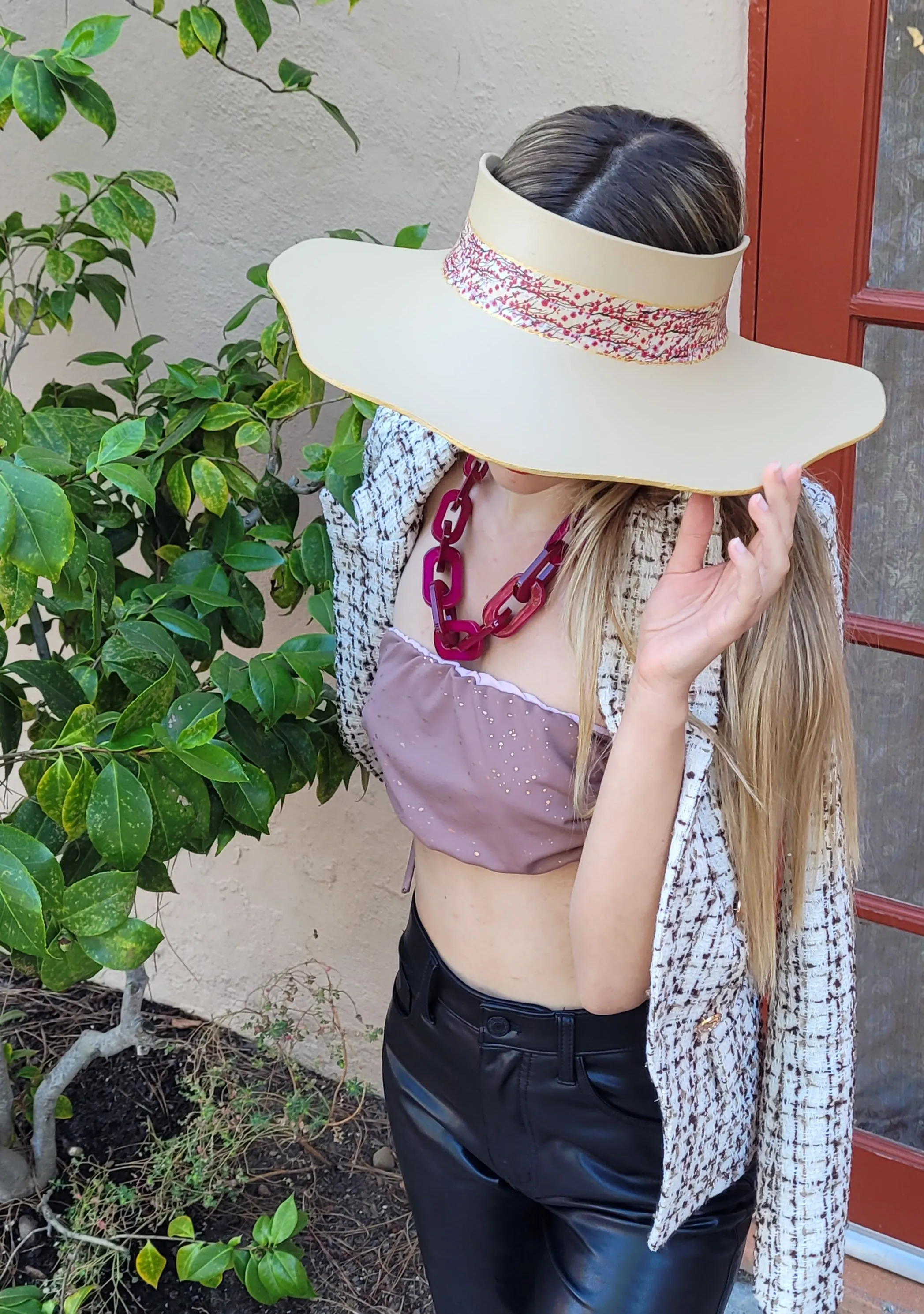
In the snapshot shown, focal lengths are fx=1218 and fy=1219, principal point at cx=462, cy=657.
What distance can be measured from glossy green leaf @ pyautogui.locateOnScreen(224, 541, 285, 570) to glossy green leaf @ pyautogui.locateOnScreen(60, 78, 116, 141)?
1.53 ft

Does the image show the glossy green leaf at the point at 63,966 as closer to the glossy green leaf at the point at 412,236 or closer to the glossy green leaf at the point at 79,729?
the glossy green leaf at the point at 79,729

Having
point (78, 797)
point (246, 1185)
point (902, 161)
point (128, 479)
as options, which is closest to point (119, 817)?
point (78, 797)

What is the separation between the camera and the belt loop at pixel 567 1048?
3.75ft

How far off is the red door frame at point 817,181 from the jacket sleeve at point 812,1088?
0.49 meters

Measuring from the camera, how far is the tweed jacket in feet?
3.44

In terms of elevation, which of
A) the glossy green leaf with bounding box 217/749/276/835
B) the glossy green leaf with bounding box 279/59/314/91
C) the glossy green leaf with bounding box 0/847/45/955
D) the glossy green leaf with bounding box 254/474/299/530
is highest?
the glossy green leaf with bounding box 279/59/314/91

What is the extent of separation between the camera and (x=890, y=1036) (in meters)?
2.03

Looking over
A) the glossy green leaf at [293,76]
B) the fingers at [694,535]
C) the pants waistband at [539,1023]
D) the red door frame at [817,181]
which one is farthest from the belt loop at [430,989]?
the glossy green leaf at [293,76]

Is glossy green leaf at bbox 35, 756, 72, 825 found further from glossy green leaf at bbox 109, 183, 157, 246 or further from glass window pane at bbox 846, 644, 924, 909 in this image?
glass window pane at bbox 846, 644, 924, 909

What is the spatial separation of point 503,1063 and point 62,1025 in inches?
63.8

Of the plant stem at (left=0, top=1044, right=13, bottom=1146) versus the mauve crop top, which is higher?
the mauve crop top

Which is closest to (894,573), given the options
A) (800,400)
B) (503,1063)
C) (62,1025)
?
(800,400)

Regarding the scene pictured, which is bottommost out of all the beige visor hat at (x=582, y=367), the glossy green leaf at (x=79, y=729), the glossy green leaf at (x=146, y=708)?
the glossy green leaf at (x=79, y=729)

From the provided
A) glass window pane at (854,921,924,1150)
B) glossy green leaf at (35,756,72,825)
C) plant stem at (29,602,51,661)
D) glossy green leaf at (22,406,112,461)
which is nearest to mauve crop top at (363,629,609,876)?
glossy green leaf at (35,756,72,825)
